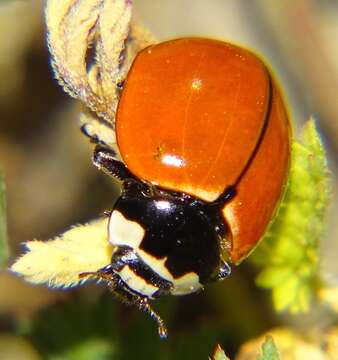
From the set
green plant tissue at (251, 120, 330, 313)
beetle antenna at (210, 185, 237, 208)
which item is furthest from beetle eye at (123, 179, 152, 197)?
green plant tissue at (251, 120, 330, 313)

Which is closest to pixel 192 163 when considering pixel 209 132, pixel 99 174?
pixel 209 132

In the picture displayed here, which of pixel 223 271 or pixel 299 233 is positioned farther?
pixel 299 233

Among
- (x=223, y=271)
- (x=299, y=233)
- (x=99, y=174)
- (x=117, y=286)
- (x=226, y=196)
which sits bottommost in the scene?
(x=99, y=174)

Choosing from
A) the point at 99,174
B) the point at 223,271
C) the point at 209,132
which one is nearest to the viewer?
the point at 209,132

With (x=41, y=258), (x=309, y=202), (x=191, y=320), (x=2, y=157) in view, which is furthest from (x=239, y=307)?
(x=2, y=157)

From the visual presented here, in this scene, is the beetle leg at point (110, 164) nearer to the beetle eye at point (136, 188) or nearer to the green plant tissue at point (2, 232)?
the beetle eye at point (136, 188)

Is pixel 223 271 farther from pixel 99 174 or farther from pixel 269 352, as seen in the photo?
pixel 99 174
